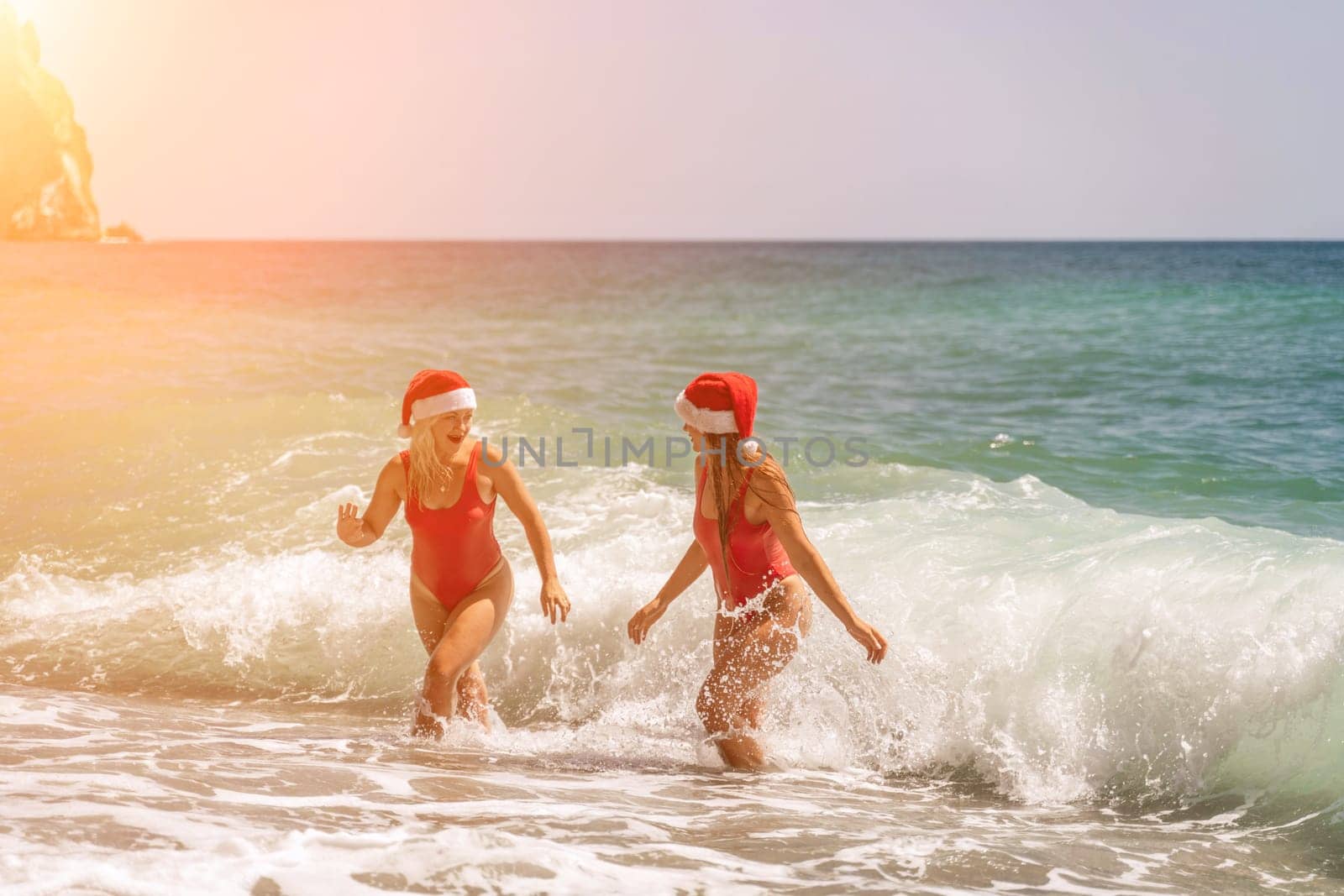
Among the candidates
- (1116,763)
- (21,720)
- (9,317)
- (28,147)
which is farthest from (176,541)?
(28,147)

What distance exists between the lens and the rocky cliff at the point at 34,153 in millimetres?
127688

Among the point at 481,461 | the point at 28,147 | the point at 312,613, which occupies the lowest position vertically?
the point at 312,613

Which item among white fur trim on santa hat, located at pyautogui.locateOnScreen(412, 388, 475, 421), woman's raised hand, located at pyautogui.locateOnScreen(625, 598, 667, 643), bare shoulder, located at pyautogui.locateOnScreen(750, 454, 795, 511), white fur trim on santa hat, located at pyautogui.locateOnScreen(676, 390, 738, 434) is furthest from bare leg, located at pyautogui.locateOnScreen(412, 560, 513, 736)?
bare shoulder, located at pyautogui.locateOnScreen(750, 454, 795, 511)

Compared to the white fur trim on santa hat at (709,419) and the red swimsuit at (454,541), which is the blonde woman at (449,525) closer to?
Answer: the red swimsuit at (454,541)

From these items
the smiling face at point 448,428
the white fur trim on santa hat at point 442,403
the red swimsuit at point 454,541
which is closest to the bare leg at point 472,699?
the red swimsuit at point 454,541

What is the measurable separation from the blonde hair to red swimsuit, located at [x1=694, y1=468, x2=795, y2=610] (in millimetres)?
1230

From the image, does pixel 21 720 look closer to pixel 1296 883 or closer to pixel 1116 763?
pixel 1116 763

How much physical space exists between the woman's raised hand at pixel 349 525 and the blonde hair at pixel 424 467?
266mm

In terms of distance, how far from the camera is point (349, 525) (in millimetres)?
5504

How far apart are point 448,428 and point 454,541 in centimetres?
54

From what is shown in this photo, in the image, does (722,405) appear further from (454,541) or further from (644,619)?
(454,541)

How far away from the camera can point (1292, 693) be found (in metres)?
5.77

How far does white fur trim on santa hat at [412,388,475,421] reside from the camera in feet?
18.0

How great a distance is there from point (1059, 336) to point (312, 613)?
72.2 ft
